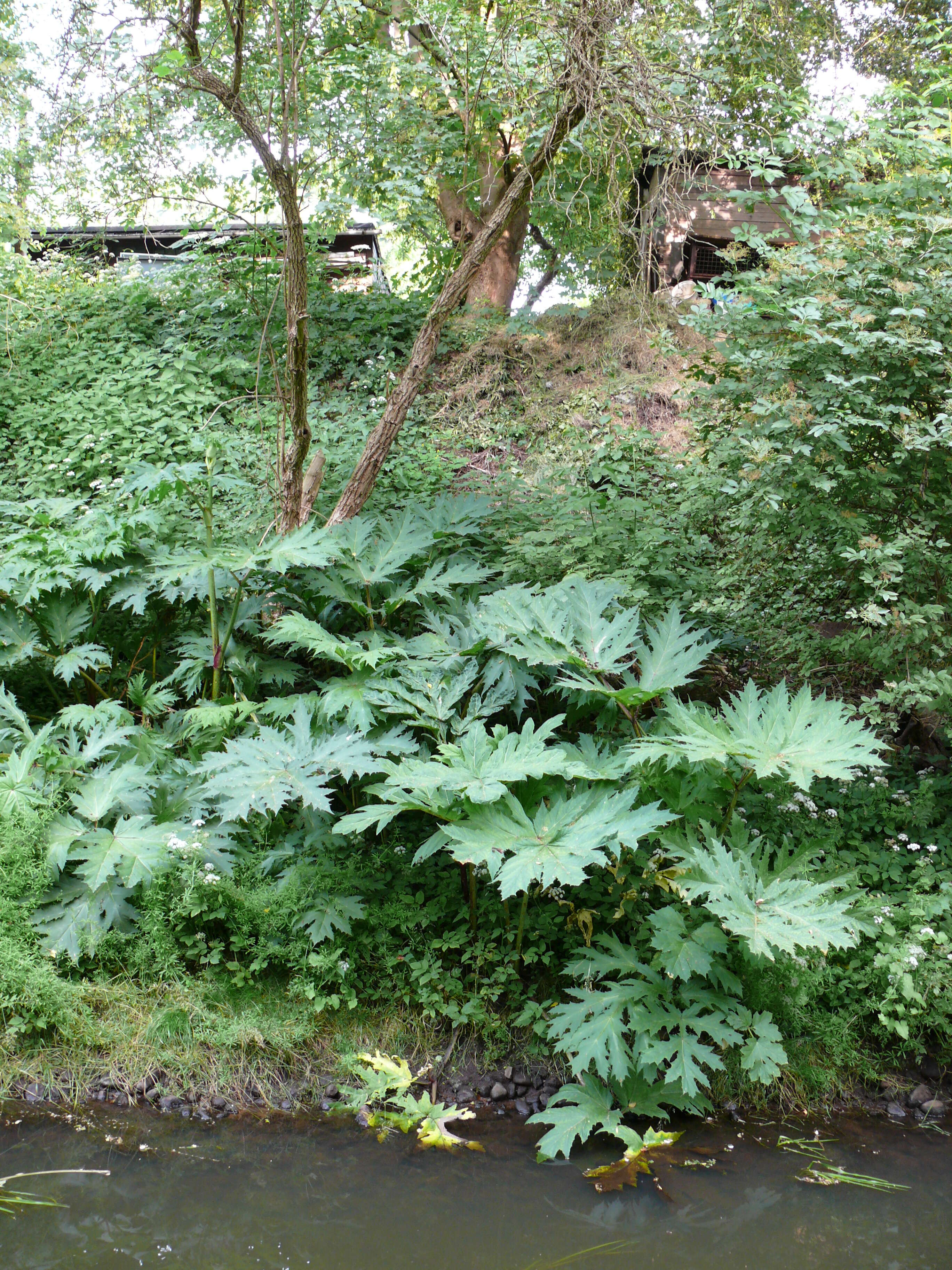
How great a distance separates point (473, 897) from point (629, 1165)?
3.69ft

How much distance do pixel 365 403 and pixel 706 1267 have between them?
7193 mm

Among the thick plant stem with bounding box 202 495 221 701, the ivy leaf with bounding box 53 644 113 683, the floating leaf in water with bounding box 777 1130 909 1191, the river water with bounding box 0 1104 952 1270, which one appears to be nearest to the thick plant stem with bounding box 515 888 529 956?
the river water with bounding box 0 1104 952 1270

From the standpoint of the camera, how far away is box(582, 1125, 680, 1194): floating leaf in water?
9.72 ft

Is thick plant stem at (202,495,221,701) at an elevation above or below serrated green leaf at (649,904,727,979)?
above

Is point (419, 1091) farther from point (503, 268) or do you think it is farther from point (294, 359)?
point (503, 268)

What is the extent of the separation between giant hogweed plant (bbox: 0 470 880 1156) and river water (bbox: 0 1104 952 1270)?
25 cm

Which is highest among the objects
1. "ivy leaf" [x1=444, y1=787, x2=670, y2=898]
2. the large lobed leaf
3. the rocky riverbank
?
the large lobed leaf

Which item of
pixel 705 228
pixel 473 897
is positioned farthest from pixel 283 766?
pixel 705 228

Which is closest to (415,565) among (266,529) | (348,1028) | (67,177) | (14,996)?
(266,529)

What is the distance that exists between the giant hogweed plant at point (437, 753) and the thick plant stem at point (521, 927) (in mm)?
208

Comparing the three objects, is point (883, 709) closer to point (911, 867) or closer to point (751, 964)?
point (911, 867)

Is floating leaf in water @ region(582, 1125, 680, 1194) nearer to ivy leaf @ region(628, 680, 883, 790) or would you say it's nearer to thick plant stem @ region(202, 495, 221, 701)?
ivy leaf @ region(628, 680, 883, 790)

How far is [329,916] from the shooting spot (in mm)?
3662

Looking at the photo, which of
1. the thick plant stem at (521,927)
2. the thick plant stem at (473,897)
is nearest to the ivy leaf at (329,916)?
the thick plant stem at (473,897)
